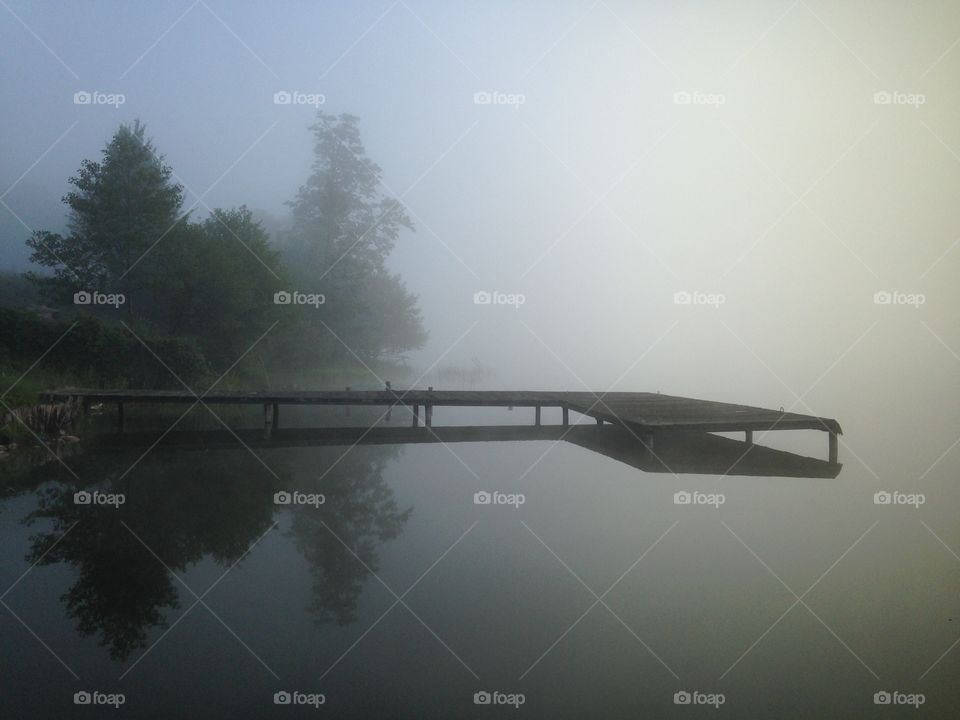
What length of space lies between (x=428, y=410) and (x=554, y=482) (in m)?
5.38

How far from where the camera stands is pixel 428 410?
41.9 feet

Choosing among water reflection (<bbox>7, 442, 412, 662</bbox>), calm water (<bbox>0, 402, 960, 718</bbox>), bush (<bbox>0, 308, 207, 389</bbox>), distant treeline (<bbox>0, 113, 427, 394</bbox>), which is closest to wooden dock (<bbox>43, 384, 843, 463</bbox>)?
bush (<bbox>0, 308, 207, 389</bbox>)

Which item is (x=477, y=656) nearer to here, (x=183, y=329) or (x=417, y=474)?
(x=417, y=474)

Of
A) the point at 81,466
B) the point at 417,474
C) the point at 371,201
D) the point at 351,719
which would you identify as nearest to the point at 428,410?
the point at 417,474

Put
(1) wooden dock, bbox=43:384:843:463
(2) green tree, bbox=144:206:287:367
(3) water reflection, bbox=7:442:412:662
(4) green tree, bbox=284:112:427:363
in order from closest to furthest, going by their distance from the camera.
→ 1. (3) water reflection, bbox=7:442:412:662
2. (1) wooden dock, bbox=43:384:843:463
3. (2) green tree, bbox=144:206:287:367
4. (4) green tree, bbox=284:112:427:363

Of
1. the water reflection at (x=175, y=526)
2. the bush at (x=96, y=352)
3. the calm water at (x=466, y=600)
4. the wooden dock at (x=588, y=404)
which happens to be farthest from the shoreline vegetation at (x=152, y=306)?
the calm water at (x=466, y=600)

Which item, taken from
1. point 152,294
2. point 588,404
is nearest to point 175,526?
point 588,404

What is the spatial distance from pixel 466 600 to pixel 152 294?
1709 cm

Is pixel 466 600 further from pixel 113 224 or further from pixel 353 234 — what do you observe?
pixel 353 234

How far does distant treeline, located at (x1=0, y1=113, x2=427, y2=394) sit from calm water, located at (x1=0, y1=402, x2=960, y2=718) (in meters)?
7.92

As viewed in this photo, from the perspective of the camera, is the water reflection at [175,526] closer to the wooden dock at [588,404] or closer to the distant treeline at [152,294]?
the wooden dock at [588,404]

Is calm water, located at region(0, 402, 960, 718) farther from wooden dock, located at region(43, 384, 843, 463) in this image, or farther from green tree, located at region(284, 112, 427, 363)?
green tree, located at region(284, 112, 427, 363)

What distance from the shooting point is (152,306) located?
18703 mm

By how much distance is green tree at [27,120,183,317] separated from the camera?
56.6 feet
